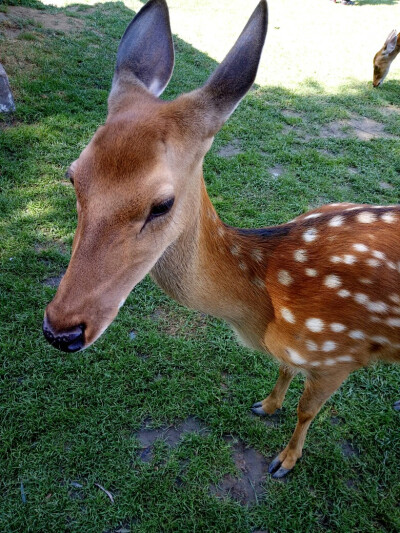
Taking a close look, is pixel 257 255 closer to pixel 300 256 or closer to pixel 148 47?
pixel 300 256

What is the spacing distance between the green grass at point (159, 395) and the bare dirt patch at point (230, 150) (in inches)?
3.4

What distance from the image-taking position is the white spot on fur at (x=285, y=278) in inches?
83.2

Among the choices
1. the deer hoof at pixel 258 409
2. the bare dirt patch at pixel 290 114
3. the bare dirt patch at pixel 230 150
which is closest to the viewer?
the deer hoof at pixel 258 409

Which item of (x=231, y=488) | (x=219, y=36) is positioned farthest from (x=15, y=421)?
(x=219, y=36)

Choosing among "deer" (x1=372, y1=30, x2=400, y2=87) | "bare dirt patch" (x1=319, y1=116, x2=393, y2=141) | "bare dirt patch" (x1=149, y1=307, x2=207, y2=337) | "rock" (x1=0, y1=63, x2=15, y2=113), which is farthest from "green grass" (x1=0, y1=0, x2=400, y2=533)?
"deer" (x1=372, y1=30, x2=400, y2=87)

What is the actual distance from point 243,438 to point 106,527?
94 cm

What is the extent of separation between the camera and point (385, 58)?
7.23 meters

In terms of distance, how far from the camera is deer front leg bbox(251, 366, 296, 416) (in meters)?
2.63

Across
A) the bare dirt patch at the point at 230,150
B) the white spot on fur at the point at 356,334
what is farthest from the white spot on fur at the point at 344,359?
the bare dirt patch at the point at 230,150

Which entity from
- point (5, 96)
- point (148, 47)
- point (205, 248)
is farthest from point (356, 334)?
point (5, 96)

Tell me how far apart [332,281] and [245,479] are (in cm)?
131

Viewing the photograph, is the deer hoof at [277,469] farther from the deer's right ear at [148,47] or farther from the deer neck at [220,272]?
the deer's right ear at [148,47]

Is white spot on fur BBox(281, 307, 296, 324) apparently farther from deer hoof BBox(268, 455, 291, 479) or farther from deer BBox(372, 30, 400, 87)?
deer BBox(372, 30, 400, 87)

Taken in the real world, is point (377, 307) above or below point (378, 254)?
below
